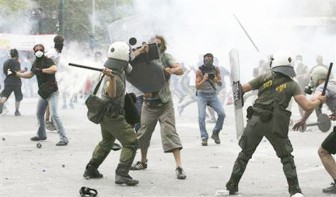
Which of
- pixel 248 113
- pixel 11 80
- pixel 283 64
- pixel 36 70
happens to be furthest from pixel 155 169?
pixel 11 80

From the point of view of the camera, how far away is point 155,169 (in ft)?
29.3

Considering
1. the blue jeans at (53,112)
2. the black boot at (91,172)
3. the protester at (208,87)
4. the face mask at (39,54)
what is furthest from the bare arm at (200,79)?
the black boot at (91,172)

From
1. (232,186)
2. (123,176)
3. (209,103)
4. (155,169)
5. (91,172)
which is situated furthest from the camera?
(209,103)

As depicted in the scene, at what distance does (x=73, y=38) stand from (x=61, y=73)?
14110 mm

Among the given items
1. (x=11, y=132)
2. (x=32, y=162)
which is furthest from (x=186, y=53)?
(x=32, y=162)

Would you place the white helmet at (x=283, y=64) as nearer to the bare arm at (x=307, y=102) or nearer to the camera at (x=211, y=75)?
the bare arm at (x=307, y=102)

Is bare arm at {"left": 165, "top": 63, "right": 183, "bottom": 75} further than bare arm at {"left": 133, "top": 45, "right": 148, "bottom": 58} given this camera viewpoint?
Yes

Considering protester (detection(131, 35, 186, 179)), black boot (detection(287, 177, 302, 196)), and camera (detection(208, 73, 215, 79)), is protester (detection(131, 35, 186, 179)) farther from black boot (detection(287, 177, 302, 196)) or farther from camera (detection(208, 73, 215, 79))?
camera (detection(208, 73, 215, 79))

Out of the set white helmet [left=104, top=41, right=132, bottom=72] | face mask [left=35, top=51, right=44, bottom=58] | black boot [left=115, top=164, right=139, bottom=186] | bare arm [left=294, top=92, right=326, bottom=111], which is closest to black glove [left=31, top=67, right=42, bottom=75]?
face mask [left=35, top=51, right=44, bottom=58]

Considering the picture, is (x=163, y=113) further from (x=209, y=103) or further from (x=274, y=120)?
(x=209, y=103)

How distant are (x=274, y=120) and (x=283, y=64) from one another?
562 millimetres

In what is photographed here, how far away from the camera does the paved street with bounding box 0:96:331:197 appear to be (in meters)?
7.49

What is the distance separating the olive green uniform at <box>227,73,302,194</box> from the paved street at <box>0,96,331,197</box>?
41 cm

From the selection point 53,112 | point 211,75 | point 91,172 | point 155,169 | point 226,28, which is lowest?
point 155,169
